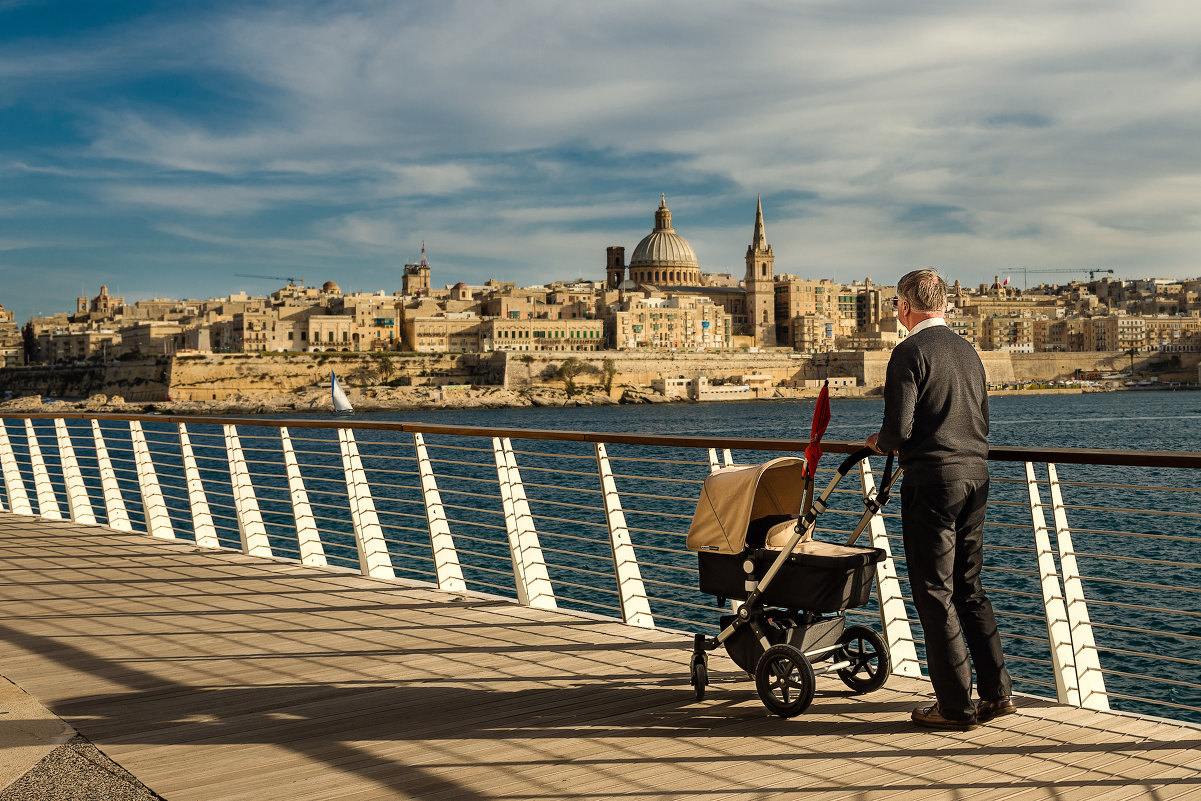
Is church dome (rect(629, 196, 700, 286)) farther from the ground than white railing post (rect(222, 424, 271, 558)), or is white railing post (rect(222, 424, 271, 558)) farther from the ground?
church dome (rect(629, 196, 700, 286))

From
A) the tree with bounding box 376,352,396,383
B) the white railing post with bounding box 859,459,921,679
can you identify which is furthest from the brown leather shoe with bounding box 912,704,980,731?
the tree with bounding box 376,352,396,383

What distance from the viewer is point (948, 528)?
139 inches

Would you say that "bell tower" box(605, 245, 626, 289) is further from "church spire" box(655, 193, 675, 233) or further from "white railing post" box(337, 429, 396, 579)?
"white railing post" box(337, 429, 396, 579)

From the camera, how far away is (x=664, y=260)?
490 feet

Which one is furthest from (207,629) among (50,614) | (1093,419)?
(1093,419)

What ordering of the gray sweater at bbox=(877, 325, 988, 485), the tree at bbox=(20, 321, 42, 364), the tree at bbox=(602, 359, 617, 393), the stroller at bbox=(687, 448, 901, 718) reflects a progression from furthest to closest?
the tree at bbox=(20, 321, 42, 364), the tree at bbox=(602, 359, 617, 393), the stroller at bbox=(687, 448, 901, 718), the gray sweater at bbox=(877, 325, 988, 485)

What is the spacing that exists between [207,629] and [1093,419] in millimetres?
68884

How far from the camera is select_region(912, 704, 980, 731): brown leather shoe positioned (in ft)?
11.9

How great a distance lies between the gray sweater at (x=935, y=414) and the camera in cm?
350

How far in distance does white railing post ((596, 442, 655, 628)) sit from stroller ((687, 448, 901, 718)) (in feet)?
3.76

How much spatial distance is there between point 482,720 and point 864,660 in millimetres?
1401

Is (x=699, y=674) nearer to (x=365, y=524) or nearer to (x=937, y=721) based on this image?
(x=937, y=721)

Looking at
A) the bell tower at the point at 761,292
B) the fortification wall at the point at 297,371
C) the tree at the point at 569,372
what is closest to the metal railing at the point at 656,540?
the tree at the point at 569,372

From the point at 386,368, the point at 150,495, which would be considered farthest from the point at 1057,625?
the point at 386,368
